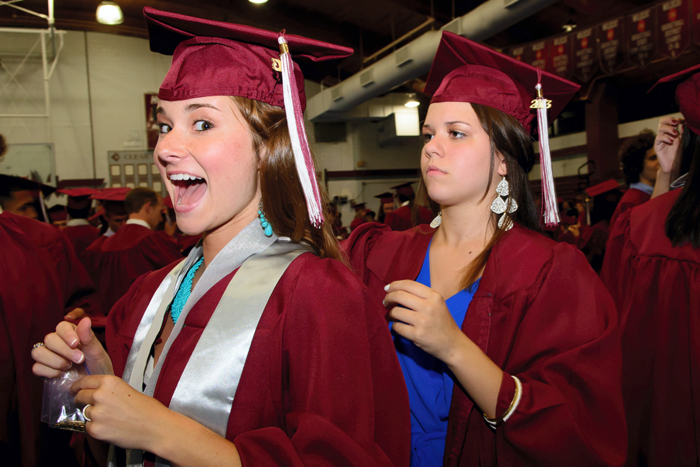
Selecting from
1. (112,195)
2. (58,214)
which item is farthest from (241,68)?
(58,214)

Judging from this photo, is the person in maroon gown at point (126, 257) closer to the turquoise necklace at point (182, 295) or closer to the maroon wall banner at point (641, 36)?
the turquoise necklace at point (182, 295)

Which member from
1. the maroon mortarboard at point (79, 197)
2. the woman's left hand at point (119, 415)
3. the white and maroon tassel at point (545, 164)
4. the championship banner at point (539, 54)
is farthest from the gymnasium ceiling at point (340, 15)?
the woman's left hand at point (119, 415)

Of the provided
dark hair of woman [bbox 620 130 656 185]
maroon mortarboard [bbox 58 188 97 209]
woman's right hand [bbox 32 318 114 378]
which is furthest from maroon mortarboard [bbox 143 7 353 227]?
maroon mortarboard [bbox 58 188 97 209]

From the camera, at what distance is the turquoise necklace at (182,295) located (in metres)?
1.22

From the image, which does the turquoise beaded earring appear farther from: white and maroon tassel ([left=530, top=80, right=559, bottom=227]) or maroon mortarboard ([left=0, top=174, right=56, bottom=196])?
maroon mortarboard ([left=0, top=174, right=56, bottom=196])

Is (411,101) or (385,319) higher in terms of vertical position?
(411,101)

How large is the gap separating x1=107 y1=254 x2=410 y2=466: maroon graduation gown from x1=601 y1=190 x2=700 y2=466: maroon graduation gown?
59.1 inches

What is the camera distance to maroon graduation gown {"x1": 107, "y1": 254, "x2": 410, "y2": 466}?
0.83 m

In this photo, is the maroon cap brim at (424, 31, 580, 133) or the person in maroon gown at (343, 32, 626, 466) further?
the maroon cap brim at (424, 31, 580, 133)

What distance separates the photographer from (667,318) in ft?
6.52

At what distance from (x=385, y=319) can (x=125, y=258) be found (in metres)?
3.87

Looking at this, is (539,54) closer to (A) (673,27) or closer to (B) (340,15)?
(A) (673,27)

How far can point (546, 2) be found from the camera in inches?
223

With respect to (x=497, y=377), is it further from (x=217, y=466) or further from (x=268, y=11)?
(x=268, y=11)
